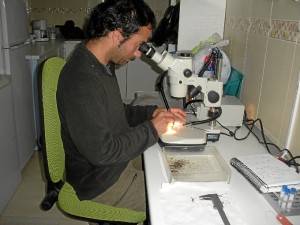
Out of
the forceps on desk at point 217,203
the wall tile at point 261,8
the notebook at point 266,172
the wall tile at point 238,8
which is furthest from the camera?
the wall tile at point 238,8

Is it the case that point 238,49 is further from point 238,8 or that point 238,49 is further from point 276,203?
point 276,203

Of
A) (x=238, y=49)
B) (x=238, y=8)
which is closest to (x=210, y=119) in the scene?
(x=238, y=49)

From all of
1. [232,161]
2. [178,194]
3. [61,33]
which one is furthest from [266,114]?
[61,33]

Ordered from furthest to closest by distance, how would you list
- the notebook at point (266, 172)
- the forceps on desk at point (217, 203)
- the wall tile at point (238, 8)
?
the wall tile at point (238, 8) < the notebook at point (266, 172) < the forceps on desk at point (217, 203)

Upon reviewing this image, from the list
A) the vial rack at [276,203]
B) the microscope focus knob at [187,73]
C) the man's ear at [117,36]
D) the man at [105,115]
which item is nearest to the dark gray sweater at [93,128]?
the man at [105,115]

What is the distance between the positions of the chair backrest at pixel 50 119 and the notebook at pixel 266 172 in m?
0.65

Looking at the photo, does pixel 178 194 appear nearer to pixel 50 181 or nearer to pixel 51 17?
pixel 50 181

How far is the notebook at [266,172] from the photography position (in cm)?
88

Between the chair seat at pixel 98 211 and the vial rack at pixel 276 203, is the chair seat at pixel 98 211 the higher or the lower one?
the lower one

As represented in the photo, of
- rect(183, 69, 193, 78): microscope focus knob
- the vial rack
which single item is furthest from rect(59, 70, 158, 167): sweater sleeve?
the vial rack

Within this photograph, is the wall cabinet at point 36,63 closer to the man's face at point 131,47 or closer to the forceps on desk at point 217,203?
the man's face at point 131,47

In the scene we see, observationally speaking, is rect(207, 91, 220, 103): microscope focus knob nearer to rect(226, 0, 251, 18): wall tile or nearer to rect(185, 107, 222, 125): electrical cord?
rect(185, 107, 222, 125): electrical cord

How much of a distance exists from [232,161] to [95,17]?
0.72 m

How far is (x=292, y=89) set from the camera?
3.76 feet
